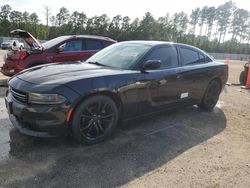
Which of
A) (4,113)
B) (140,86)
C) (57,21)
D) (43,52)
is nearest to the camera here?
(140,86)

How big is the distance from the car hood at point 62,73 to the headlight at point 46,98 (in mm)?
213

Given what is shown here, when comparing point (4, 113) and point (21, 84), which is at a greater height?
point (21, 84)

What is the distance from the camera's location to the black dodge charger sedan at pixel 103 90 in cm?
330

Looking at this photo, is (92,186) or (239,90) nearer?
(92,186)

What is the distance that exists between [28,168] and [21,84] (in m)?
1.11

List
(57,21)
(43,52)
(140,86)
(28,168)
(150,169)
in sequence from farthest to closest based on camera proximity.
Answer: (57,21) → (43,52) → (140,86) → (150,169) → (28,168)

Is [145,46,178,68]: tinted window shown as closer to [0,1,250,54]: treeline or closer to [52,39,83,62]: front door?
[52,39,83,62]: front door

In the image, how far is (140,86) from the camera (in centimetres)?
412

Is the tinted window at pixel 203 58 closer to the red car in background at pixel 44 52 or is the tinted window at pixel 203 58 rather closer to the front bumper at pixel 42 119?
the front bumper at pixel 42 119

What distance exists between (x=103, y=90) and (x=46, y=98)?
30.8 inches

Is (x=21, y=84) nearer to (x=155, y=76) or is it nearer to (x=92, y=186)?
(x=92, y=186)

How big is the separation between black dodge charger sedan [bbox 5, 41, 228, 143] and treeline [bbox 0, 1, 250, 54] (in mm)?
52750

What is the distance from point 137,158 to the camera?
3.49m

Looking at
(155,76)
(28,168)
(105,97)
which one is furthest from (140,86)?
(28,168)
